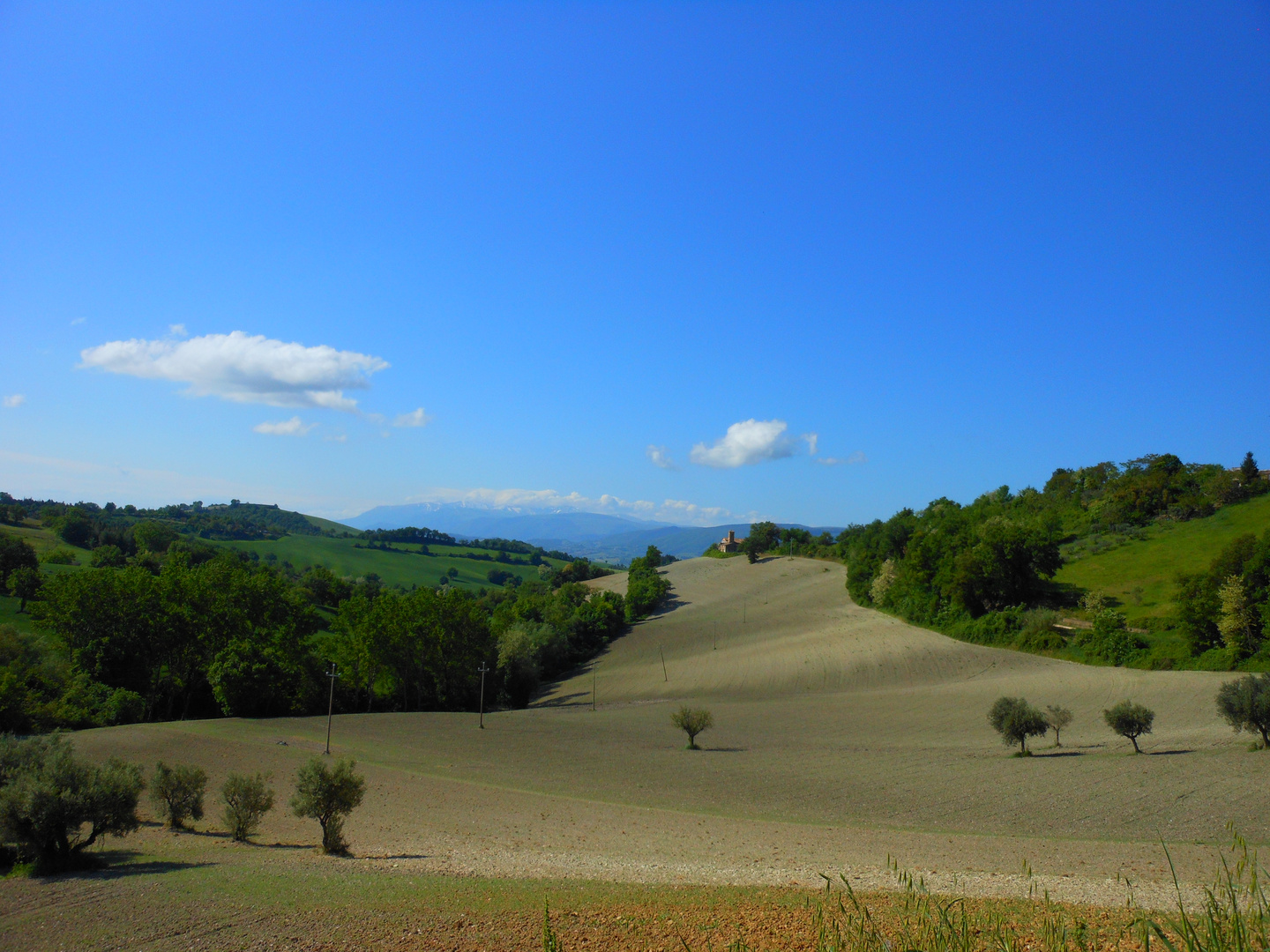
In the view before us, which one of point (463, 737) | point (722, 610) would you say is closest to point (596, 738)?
point (463, 737)

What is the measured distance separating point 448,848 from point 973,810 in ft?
58.9

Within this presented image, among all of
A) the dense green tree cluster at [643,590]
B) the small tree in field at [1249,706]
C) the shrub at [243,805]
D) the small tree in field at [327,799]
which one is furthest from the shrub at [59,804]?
the dense green tree cluster at [643,590]

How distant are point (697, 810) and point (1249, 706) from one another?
83.0ft

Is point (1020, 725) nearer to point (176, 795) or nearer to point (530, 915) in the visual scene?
point (530, 915)

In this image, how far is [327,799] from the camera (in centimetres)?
1939

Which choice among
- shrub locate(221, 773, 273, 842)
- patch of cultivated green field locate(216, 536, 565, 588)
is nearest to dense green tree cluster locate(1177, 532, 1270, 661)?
shrub locate(221, 773, 273, 842)

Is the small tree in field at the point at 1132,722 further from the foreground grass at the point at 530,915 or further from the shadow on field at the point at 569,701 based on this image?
the shadow on field at the point at 569,701

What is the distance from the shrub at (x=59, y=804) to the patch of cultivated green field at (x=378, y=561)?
129 metres

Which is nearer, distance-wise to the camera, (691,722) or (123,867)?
(123,867)

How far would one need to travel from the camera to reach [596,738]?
45.6 m

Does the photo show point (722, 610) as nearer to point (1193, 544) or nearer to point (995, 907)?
point (1193, 544)

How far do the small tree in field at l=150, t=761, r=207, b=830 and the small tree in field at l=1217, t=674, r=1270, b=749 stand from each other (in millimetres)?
41791

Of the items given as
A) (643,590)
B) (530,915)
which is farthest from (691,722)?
(643,590)

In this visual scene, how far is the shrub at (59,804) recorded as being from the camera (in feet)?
51.1
